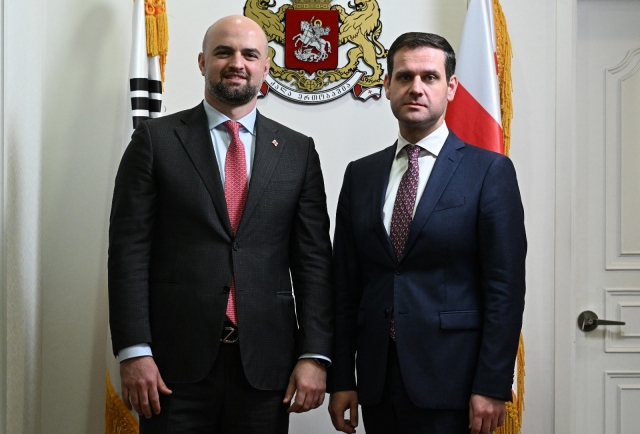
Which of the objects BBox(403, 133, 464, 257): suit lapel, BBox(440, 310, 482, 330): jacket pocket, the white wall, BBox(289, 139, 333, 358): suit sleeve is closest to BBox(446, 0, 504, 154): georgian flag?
the white wall

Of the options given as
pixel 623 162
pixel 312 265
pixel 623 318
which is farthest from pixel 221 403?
pixel 623 162

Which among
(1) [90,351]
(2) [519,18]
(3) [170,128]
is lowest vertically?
(1) [90,351]

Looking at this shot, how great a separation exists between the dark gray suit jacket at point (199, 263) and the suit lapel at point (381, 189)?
0.21 m

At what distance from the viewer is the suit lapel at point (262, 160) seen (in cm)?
185

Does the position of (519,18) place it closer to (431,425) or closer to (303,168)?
(303,168)

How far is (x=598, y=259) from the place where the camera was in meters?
3.00

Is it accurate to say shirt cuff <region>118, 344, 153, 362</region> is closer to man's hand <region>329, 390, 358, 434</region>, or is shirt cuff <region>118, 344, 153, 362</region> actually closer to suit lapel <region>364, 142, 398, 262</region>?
man's hand <region>329, 390, 358, 434</region>

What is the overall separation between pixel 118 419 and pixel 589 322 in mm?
1932

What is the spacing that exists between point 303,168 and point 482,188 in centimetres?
50

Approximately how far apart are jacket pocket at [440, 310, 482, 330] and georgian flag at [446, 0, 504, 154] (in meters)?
1.00

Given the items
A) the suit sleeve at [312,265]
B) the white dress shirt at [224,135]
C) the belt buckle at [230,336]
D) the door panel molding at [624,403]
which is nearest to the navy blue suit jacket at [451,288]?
the suit sleeve at [312,265]

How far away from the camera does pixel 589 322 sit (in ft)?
9.65

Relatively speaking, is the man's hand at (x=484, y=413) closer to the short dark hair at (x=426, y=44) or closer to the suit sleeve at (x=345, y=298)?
the suit sleeve at (x=345, y=298)

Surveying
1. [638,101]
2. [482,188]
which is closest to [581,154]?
[638,101]
